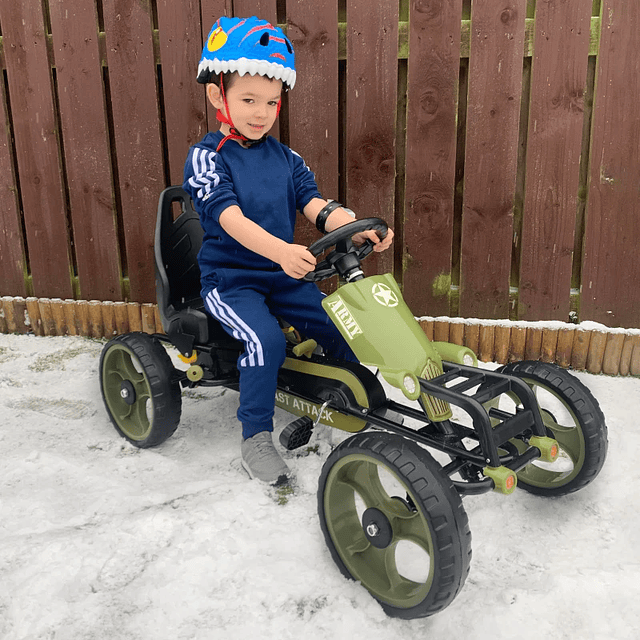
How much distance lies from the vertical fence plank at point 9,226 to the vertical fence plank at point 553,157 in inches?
125

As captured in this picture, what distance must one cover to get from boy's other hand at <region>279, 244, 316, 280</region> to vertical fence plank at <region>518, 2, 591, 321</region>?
5.75ft

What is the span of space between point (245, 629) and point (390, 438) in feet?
2.16

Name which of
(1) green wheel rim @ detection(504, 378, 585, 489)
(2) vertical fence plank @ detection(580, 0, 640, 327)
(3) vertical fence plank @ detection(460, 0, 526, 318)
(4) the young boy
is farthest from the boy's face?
(2) vertical fence plank @ detection(580, 0, 640, 327)

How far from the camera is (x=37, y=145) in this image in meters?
3.93

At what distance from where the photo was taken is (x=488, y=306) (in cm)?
360

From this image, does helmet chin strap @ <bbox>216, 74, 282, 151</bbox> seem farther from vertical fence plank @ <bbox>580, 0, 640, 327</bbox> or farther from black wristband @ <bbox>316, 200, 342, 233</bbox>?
vertical fence plank @ <bbox>580, 0, 640, 327</bbox>

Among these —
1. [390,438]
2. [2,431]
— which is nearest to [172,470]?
[2,431]

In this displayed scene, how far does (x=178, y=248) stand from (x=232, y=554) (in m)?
1.43

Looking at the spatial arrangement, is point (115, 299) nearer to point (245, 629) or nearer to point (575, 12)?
point (245, 629)

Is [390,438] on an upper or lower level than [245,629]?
upper

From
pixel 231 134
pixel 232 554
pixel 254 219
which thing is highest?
pixel 231 134

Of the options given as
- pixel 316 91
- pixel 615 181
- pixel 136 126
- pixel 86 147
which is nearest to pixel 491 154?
pixel 615 181

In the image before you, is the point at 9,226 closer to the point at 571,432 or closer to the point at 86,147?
the point at 86,147

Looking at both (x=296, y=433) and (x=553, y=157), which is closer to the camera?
(x=296, y=433)
